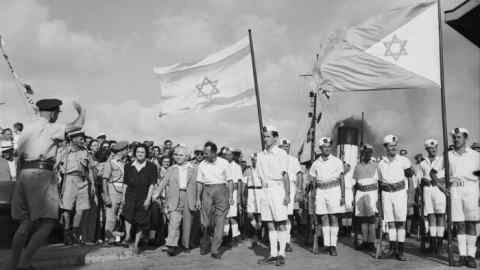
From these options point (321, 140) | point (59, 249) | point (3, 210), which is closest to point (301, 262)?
point (321, 140)

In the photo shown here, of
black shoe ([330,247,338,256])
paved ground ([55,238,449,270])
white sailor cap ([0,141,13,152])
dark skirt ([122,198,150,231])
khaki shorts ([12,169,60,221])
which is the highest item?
white sailor cap ([0,141,13,152])

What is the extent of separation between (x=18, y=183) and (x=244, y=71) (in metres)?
6.11

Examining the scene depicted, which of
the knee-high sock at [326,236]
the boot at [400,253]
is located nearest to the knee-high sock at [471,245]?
the boot at [400,253]

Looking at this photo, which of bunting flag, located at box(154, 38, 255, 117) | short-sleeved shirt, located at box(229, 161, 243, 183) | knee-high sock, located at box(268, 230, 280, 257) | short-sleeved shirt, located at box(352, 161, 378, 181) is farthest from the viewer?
short-sleeved shirt, located at box(229, 161, 243, 183)

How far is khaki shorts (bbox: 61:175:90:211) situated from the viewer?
925cm

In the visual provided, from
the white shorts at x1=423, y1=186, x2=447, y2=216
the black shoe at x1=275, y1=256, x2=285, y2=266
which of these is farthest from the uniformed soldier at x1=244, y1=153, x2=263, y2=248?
the white shorts at x1=423, y1=186, x2=447, y2=216

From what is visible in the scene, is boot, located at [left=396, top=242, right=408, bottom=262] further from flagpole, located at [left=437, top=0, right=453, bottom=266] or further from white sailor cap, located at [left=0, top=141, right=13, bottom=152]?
white sailor cap, located at [left=0, top=141, right=13, bottom=152]

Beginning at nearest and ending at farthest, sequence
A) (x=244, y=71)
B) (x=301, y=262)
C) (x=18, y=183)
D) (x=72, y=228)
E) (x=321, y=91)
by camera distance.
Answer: (x=18, y=183), (x=301, y=262), (x=321, y=91), (x=72, y=228), (x=244, y=71)

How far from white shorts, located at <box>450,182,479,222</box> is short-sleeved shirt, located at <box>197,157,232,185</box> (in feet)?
13.9

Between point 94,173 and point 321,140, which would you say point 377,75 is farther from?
point 94,173

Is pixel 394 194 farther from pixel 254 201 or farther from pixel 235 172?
pixel 235 172

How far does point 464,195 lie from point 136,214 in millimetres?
6031

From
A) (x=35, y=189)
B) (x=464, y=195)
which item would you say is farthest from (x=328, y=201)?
(x=35, y=189)

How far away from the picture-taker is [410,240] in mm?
11648
